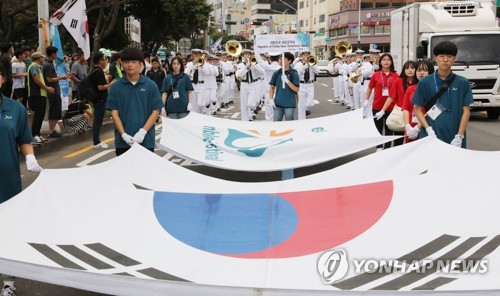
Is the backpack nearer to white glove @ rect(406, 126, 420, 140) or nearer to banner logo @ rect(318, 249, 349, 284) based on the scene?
white glove @ rect(406, 126, 420, 140)

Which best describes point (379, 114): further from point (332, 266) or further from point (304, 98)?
point (332, 266)

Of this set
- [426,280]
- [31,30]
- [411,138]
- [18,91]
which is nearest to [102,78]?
[18,91]

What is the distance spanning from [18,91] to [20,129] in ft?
38.6

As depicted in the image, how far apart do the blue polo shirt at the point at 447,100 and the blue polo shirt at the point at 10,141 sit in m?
4.09

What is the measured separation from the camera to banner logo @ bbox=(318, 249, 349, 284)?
4234mm

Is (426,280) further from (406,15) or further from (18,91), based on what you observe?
(406,15)

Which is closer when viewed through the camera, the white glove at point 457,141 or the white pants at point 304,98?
the white glove at point 457,141

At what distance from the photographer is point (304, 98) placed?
18.0m

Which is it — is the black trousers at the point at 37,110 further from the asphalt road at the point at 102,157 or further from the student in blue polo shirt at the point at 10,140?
the student in blue polo shirt at the point at 10,140

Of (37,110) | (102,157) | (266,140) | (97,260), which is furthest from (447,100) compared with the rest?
(37,110)

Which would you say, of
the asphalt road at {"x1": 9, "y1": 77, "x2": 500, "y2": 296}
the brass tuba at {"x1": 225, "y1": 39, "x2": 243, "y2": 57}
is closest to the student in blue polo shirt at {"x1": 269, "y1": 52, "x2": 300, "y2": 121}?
the asphalt road at {"x1": 9, "y1": 77, "x2": 500, "y2": 296}

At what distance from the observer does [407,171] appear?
7.08 metres

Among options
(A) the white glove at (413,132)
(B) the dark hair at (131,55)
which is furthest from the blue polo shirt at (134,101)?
(A) the white glove at (413,132)

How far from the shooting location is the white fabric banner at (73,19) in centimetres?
1752
